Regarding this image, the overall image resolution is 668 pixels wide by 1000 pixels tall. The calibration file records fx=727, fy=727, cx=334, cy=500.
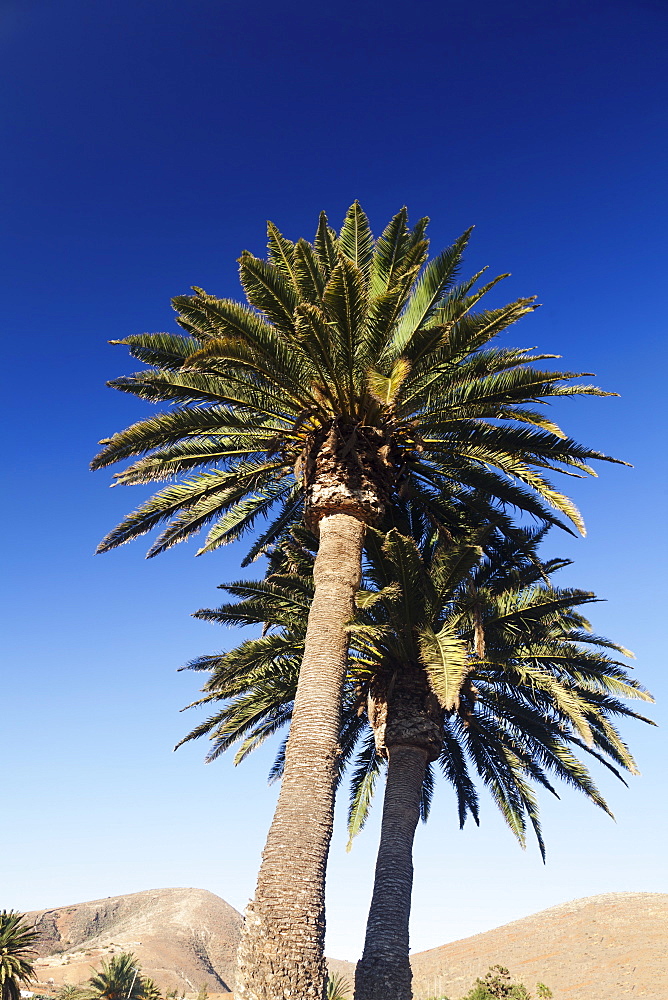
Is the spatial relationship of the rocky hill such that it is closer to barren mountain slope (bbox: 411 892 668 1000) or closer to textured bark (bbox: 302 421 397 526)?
barren mountain slope (bbox: 411 892 668 1000)

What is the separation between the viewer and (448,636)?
36.2ft

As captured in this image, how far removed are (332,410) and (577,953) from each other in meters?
45.5

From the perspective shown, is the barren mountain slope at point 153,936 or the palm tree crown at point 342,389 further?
the barren mountain slope at point 153,936

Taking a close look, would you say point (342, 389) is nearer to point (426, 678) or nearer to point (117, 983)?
point (426, 678)

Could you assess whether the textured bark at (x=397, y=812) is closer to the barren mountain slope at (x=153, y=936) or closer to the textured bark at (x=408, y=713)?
the textured bark at (x=408, y=713)

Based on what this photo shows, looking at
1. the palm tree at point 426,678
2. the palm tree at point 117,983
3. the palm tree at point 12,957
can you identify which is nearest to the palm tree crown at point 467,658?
the palm tree at point 426,678

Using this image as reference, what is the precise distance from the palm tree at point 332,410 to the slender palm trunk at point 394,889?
12.5 ft

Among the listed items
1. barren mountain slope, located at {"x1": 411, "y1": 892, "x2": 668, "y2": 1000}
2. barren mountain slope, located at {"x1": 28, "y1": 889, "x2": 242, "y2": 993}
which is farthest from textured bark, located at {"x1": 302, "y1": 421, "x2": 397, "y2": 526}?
barren mountain slope, located at {"x1": 28, "y1": 889, "x2": 242, "y2": 993}

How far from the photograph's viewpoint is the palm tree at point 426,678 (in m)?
11.5

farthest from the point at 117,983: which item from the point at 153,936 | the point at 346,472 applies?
the point at 153,936

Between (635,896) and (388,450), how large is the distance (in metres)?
55.3

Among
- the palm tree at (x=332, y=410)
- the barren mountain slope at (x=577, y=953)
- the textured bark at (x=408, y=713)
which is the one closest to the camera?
the palm tree at (x=332, y=410)

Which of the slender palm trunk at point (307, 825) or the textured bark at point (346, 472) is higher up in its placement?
the textured bark at point (346, 472)

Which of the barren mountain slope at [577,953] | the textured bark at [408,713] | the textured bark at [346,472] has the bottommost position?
the barren mountain slope at [577,953]
